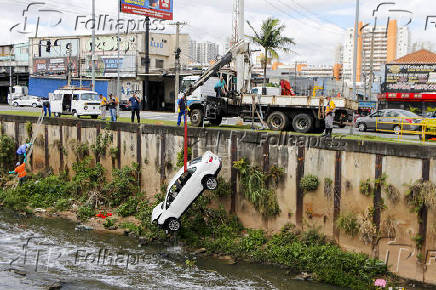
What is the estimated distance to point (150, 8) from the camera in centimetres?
4909

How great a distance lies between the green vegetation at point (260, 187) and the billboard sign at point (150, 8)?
35.3 metres

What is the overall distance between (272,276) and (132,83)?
135ft

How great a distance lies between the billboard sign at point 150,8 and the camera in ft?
153

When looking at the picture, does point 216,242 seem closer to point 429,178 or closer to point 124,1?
point 429,178

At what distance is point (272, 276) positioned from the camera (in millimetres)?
13211

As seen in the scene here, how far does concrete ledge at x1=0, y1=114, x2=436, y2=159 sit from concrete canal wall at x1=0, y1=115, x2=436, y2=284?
27 millimetres

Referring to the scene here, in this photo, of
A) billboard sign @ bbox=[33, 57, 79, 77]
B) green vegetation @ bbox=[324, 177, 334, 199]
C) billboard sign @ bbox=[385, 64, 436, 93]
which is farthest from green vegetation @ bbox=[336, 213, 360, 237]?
billboard sign @ bbox=[33, 57, 79, 77]

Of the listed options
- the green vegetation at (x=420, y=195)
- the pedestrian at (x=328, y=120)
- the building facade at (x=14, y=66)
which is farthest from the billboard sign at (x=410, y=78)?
the building facade at (x=14, y=66)

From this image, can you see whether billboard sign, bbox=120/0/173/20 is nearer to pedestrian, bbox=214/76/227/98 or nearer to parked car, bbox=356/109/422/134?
parked car, bbox=356/109/422/134

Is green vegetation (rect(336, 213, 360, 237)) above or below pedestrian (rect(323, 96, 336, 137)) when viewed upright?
below

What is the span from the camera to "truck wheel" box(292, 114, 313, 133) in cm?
Answer: 1756

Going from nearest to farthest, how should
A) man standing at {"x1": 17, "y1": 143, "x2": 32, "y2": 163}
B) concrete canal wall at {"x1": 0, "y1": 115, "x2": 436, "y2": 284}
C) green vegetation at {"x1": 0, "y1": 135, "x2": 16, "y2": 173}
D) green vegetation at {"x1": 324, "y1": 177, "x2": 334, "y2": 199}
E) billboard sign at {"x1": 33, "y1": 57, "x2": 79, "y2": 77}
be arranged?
concrete canal wall at {"x1": 0, "y1": 115, "x2": 436, "y2": 284} → green vegetation at {"x1": 324, "y1": 177, "x2": 334, "y2": 199} → man standing at {"x1": 17, "y1": 143, "x2": 32, "y2": 163} → green vegetation at {"x1": 0, "y1": 135, "x2": 16, "y2": 173} → billboard sign at {"x1": 33, "y1": 57, "x2": 79, "y2": 77}

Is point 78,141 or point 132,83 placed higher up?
point 132,83

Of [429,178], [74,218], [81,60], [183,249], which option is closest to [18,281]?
[183,249]
